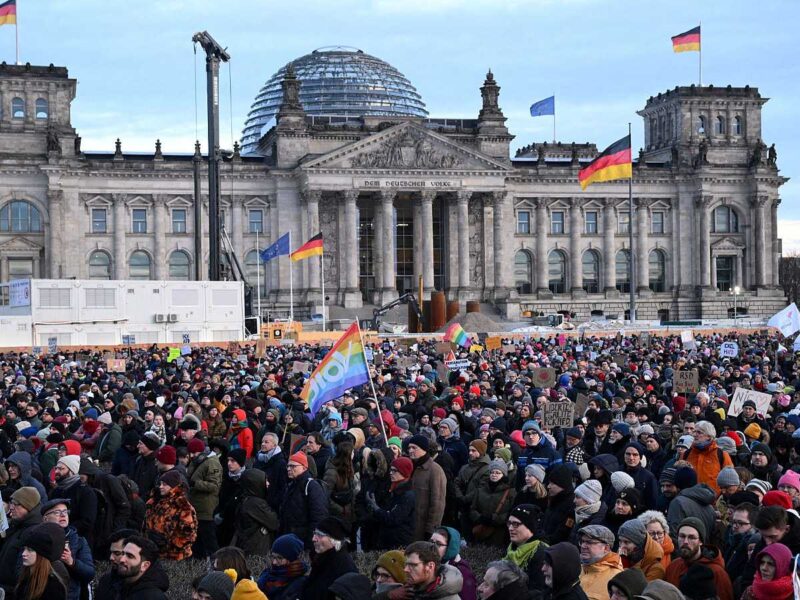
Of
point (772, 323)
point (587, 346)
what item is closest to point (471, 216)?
point (587, 346)

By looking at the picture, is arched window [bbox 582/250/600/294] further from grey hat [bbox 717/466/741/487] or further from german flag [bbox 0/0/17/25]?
grey hat [bbox 717/466/741/487]

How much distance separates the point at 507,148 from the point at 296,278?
1832cm

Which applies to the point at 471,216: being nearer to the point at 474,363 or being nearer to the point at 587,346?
the point at 587,346

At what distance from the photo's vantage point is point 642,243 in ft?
279

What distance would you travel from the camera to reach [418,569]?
771 centimetres

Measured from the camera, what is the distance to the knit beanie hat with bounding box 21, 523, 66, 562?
8.38m

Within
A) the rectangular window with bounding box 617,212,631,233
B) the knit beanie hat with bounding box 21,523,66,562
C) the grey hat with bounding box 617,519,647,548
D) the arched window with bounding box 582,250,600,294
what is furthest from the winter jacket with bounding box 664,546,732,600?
the rectangular window with bounding box 617,212,631,233

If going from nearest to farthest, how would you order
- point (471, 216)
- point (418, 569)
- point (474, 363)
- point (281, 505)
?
point (418, 569), point (281, 505), point (474, 363), point (471, 216)

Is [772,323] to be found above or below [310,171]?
below

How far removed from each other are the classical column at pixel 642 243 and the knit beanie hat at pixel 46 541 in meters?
79.1

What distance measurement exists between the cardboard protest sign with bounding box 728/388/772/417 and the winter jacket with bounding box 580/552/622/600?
9.68m

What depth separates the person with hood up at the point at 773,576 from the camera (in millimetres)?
7754

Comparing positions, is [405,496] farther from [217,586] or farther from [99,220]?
[99,220]

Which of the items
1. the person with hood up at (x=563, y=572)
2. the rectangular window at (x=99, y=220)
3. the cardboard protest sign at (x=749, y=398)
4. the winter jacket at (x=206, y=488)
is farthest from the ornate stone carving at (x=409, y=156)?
the person with hood up at (x=563, y=572)
